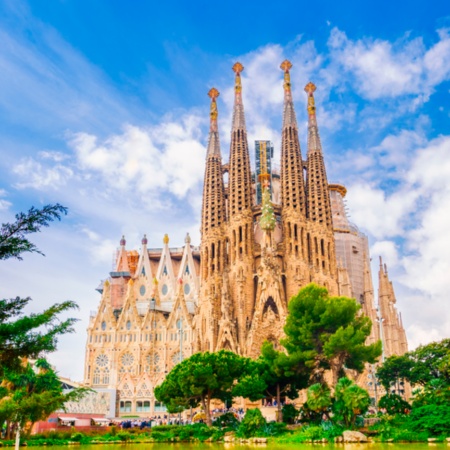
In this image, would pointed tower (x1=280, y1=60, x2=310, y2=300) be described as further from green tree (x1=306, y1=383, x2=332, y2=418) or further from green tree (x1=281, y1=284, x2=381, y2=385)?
green tree (x1=306, y1=383, x2=332, y2=418)

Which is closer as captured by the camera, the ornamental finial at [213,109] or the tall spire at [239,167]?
the tall spire at [239,167]

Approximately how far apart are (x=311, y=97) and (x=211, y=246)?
65.7ft

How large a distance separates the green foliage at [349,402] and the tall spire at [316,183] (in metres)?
27.4

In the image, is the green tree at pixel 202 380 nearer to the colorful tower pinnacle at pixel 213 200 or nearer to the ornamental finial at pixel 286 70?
the colorful tower pinnacle at pixel 213 200

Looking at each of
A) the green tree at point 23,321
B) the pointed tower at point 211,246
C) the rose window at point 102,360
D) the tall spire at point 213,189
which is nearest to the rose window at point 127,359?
the rose window at point 102,360

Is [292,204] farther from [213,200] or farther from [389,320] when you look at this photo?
[389,320]

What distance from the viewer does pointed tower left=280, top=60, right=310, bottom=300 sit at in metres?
48.2

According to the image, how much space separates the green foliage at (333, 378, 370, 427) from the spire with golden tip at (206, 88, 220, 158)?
34460 mm

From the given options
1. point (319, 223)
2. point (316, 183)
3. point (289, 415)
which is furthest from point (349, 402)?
point (316, 183)

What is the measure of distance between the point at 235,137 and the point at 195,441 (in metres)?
35.5

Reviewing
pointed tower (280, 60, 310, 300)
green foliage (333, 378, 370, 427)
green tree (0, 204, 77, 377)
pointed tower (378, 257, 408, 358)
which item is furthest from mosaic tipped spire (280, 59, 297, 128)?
green tree (0, 204, 77, 377)

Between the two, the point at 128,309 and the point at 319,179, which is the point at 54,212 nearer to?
the point at 319,179

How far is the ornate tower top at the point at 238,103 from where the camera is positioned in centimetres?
5542

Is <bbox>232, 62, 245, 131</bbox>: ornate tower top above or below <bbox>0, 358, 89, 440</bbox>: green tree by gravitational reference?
above
